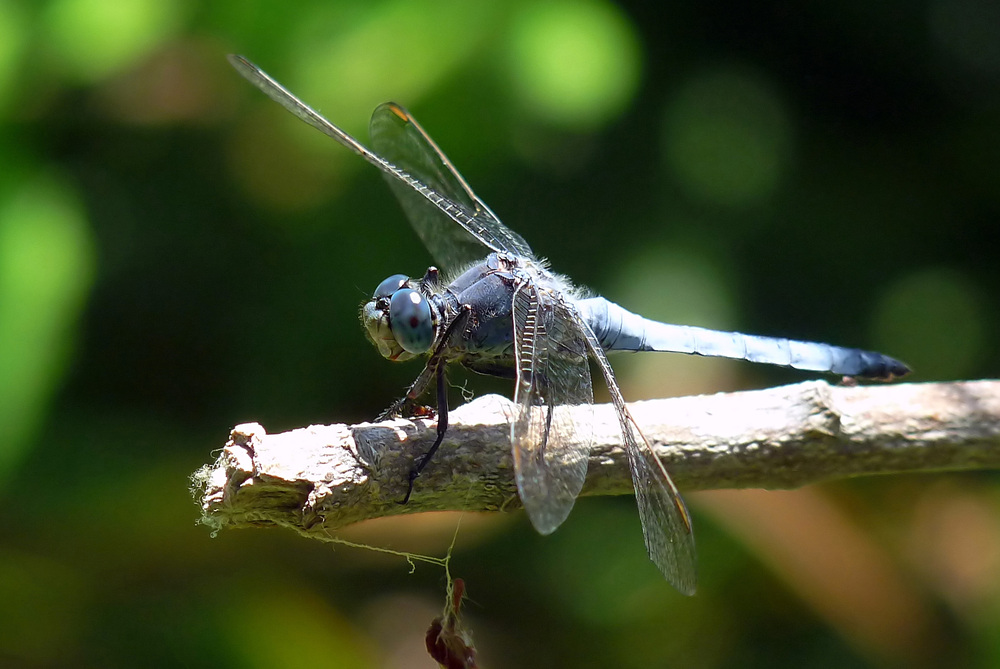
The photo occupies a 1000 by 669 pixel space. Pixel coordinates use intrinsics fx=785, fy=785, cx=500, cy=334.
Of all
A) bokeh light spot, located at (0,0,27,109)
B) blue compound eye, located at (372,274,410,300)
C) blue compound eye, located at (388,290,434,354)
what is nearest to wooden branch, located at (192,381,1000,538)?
blue compound eye, located at (388,290,434,354)

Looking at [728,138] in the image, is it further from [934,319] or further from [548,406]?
[548,406]

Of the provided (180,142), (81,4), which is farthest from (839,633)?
(81,4)

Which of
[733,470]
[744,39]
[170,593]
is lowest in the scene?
[170,593]

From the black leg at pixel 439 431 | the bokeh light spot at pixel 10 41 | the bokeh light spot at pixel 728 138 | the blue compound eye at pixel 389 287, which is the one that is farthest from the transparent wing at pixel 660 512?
the bokeh light spot at pixel 10 41

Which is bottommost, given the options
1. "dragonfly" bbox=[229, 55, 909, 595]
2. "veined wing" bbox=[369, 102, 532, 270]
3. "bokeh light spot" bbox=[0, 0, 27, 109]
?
"dragonfly" bbox=[229, 55, 909, 595]

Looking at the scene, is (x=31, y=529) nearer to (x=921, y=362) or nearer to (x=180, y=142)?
(x=180, y=142)

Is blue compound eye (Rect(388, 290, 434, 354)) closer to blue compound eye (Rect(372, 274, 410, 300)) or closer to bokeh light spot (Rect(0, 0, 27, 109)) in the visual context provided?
blue compound eye (Rect(372, 274, 410, 300))
